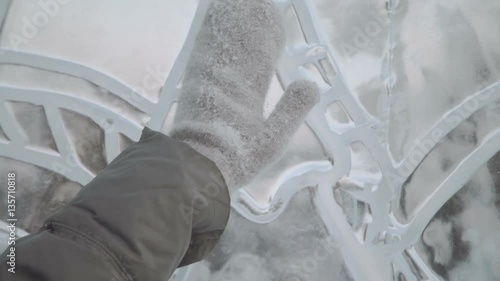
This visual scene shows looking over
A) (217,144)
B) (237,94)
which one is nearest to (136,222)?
(217,144)

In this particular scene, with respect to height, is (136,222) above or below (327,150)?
above

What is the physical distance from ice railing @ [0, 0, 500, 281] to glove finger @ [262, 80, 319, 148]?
154 millimetres

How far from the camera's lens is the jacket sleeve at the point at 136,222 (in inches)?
14.1

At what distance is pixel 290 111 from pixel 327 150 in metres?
0.20

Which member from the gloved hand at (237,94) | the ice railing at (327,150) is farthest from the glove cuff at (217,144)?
the ice railing at (327,150)

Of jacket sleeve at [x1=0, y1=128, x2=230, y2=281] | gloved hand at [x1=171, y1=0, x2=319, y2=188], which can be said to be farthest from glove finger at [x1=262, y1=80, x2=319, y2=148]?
jacket sleeve at [x1=0, y1=128, x2=230, y2=281]

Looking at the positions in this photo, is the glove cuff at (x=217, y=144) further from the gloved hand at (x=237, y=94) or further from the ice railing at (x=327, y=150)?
the ice railing at (x=327, y=150)

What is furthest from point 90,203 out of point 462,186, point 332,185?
point 462,186

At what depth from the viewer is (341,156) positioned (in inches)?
30.1

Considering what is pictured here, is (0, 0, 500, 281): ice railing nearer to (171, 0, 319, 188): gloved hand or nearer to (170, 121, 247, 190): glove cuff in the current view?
(171, 0, 319, 188): gloved hand

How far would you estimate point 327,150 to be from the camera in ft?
2.50

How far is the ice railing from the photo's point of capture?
0.73 metres

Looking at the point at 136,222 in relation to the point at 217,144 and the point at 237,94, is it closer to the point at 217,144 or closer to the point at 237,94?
the point at 217,144

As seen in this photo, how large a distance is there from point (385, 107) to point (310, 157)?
158 mm
